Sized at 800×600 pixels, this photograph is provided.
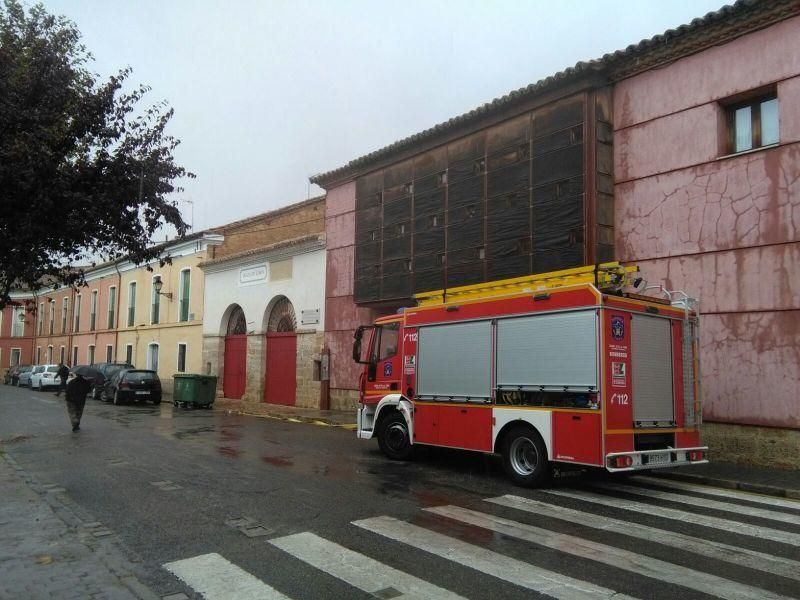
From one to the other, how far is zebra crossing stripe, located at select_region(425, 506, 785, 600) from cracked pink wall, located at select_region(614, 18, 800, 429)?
21.2 feet

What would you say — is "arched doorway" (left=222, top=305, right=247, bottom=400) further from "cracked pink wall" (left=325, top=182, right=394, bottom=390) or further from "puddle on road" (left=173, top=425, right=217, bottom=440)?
"puddle on road" (left=173, top=425, right=217, bottom=440)

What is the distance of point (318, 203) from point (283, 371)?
6661 mm

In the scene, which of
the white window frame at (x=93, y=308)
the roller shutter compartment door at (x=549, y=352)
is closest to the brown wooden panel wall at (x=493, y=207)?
the roller shutter compartment door at (x=549, y=352)

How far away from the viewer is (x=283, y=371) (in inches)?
963

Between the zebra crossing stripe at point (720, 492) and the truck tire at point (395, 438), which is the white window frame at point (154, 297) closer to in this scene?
the truck tire at point (395, 438)

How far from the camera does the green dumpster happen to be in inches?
979

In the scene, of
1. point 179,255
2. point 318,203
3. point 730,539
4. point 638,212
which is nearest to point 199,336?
point 179,255

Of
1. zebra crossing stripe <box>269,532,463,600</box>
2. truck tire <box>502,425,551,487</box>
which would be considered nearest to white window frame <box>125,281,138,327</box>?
truck tire <box>502,425,551,487</box>

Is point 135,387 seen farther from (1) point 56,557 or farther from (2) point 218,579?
(2) point 218,579

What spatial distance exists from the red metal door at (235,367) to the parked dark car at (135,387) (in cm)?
310

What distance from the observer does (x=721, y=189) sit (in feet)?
37.7

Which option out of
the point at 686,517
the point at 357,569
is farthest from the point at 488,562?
the point at 686,517

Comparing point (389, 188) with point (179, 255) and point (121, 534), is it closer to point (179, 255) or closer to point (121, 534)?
point (121, 534)

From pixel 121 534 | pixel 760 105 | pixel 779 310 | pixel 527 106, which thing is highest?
pixel 527 106
